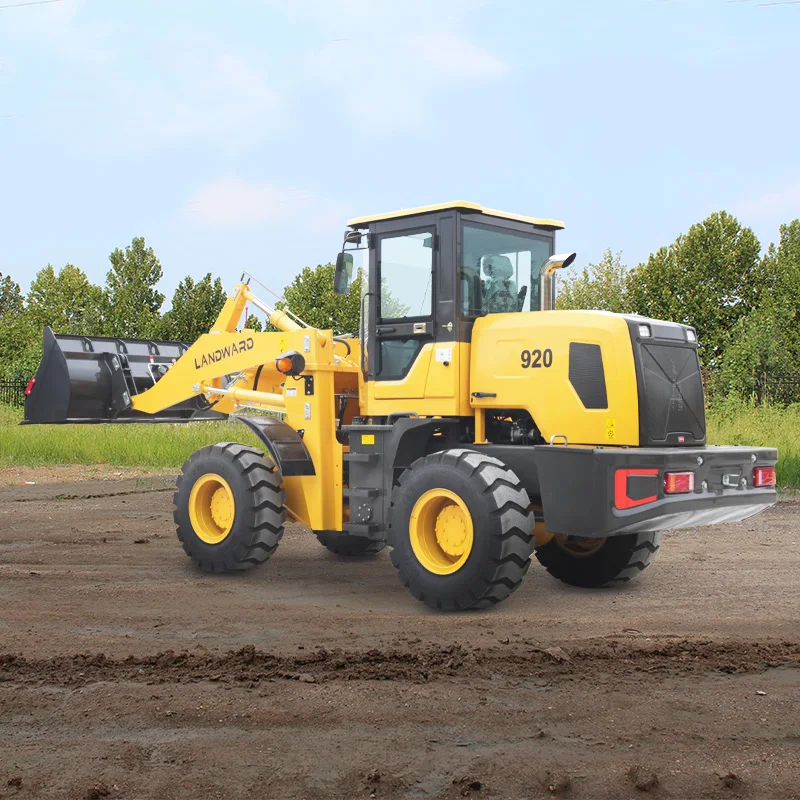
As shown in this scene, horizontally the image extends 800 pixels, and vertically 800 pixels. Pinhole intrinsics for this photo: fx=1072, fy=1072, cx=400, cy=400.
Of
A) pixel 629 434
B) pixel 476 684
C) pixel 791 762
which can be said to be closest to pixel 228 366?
pixel 629 434

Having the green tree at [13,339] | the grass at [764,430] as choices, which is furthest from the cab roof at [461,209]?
the green tree at [13,339]

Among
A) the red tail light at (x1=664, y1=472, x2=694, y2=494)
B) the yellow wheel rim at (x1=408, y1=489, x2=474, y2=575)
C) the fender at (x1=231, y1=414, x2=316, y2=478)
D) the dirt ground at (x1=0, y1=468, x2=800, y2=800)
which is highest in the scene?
the fender at (x1=231, y1=414, x2=316, y2=478)

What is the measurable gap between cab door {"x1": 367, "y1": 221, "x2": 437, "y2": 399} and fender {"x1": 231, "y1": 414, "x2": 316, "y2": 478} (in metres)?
0.88

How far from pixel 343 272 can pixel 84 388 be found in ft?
15.7

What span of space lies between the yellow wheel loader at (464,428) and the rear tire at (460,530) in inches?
0.5

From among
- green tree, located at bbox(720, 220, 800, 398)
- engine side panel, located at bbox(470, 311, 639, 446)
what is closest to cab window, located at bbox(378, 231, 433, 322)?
engine side panel, located at bbox(470, 311, 639, 446)

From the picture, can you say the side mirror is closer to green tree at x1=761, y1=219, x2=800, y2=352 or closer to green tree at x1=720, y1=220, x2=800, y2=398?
green tree at x1=720, y1=220, x2=800, y2=398

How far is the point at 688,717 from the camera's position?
5312 millimetres

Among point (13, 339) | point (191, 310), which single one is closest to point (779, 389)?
point (191, 310)

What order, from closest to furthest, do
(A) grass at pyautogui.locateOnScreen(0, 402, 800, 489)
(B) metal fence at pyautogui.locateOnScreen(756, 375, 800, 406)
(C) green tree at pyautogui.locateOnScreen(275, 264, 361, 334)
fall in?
(A) grass at pyautogui.locateOnScreen(0, 402, 800, 489) < (B) metal fence at pyautogui.locateOnScreen(756, 375, 800, 406) < (C) green tree at pyautogui.locateOnScreen(275, 264, 361, 334)

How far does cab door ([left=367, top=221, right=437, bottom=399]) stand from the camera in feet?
28.2

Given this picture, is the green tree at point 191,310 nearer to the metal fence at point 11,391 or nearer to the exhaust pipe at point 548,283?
the metal fence at point 11,391

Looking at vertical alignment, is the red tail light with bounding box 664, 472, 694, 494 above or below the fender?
below

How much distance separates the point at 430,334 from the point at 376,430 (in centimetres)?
92
